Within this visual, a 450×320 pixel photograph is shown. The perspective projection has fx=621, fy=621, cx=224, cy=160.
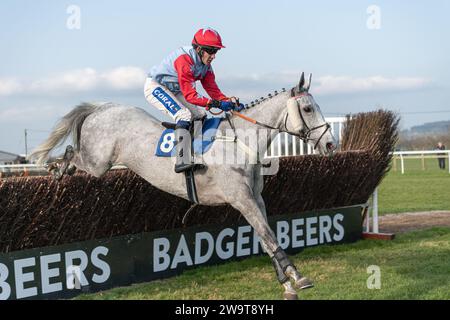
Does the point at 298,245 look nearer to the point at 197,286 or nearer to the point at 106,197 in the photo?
the point at 197,286

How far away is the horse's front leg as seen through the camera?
4762 millimetres

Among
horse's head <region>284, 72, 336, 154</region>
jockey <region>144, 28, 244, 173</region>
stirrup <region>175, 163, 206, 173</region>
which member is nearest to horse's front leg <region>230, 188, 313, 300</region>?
stirrup <region>175, 163, 206, 173</region>

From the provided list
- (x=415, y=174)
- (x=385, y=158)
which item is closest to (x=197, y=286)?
(x=385, y=158)

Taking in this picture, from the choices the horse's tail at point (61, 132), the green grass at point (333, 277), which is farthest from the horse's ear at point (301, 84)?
the horse's tail at point (61, 132)

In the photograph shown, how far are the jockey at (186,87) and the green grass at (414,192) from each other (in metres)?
7.70

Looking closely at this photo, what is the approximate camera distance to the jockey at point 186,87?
5.31 meters

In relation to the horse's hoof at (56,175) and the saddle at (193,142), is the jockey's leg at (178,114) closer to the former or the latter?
the saddle at (193,142)

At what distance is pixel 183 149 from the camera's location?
5.36 m

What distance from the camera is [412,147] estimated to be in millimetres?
42531

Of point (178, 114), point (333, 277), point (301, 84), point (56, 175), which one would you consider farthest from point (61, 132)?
point (333, 277)

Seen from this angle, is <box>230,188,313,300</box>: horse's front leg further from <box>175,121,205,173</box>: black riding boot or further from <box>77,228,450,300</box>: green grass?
<box>77,228,450,300</box>: green grass

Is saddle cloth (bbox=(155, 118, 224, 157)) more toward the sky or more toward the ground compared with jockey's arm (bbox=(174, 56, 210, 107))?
more toward the ground
